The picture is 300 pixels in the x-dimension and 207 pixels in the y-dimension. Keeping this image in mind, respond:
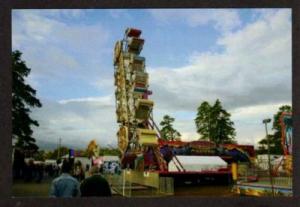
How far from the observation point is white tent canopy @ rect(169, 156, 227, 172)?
19.0 ft

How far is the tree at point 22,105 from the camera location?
4.36 metres

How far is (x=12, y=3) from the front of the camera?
3.68m

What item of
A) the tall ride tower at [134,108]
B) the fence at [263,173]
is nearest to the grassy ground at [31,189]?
the tall ride tower at [134,108]

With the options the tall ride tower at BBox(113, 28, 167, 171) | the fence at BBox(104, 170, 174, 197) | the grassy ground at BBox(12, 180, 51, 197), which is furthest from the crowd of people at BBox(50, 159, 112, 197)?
the tall ride tower at BBox(113, 28, 167, 171)

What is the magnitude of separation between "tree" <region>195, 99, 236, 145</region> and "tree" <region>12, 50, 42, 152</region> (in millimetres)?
1909

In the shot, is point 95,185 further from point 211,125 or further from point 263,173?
point 263,173

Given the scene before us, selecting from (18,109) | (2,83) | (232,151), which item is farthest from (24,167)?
(232,151)

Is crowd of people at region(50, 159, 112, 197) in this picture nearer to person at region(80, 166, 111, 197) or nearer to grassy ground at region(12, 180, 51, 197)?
person at region(80, 166, 111, 197)

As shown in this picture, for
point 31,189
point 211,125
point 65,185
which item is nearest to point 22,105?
point 31,189

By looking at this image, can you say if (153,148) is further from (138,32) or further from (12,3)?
(12,3)

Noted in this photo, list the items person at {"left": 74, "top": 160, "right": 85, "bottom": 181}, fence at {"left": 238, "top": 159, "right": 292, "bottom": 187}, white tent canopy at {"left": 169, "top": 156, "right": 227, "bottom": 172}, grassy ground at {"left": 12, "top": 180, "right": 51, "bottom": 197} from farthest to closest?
white tent canopy at {"left": 169, "top": 156, "right": 227, "bottom": 172}, fence at {"left": 238, "top": 159, "right": 292, "bottom": 187}, person at {"left": 74, "top": 160, "right": 85, "bottom": 181}, grassy ground at {"left": 12, "top": 180, "right": 51, "bottom": 197}

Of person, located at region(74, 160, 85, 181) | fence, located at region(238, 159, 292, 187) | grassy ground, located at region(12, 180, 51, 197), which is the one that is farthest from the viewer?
fence, located at region(238, 159, 292, 187)

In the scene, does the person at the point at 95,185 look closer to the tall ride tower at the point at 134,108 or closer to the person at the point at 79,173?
the person at the point at 79,173

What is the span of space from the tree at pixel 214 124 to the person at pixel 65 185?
1.96 metres
